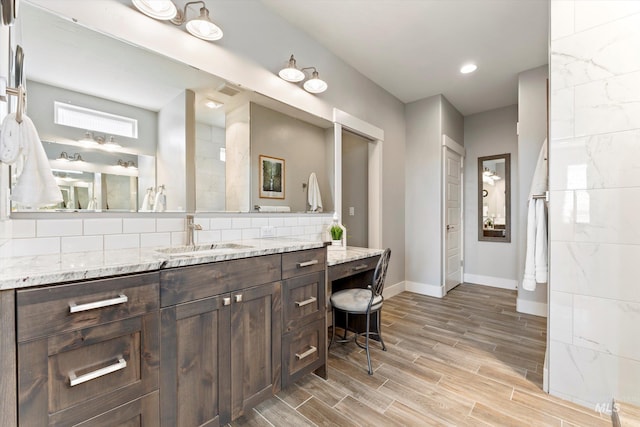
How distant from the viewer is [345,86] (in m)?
3.13

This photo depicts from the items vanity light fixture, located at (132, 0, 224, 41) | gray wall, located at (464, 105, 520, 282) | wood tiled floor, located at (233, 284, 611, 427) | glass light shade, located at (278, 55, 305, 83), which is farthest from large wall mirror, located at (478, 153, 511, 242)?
vanity light fixture, located at (132, 0, 224, 41)

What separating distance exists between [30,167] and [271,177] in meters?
1.48

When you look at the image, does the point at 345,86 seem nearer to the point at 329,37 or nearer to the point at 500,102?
the point at 329,37

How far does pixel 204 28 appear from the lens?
5.74ft

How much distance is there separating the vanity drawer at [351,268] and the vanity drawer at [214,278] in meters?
0.62

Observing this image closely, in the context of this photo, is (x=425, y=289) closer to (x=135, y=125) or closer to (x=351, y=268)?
(x=351, y=268)

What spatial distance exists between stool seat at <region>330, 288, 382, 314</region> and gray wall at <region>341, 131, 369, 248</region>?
4.99ft

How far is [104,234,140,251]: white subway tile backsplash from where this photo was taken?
1498mm

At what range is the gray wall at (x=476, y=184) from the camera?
4.36 meters

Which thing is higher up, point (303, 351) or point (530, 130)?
point (530, 130)

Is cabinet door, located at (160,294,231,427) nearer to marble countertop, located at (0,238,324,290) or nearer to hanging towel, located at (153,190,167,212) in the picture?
marble countertop, located at (0,238,324,290)

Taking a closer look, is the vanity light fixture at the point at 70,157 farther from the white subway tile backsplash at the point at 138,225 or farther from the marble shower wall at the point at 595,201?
the marble shower wall at the point at 595,201

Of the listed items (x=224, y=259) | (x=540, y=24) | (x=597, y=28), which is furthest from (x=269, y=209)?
(x=540, y=24)

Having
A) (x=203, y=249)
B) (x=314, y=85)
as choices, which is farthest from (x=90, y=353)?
(x=314, y=85)
